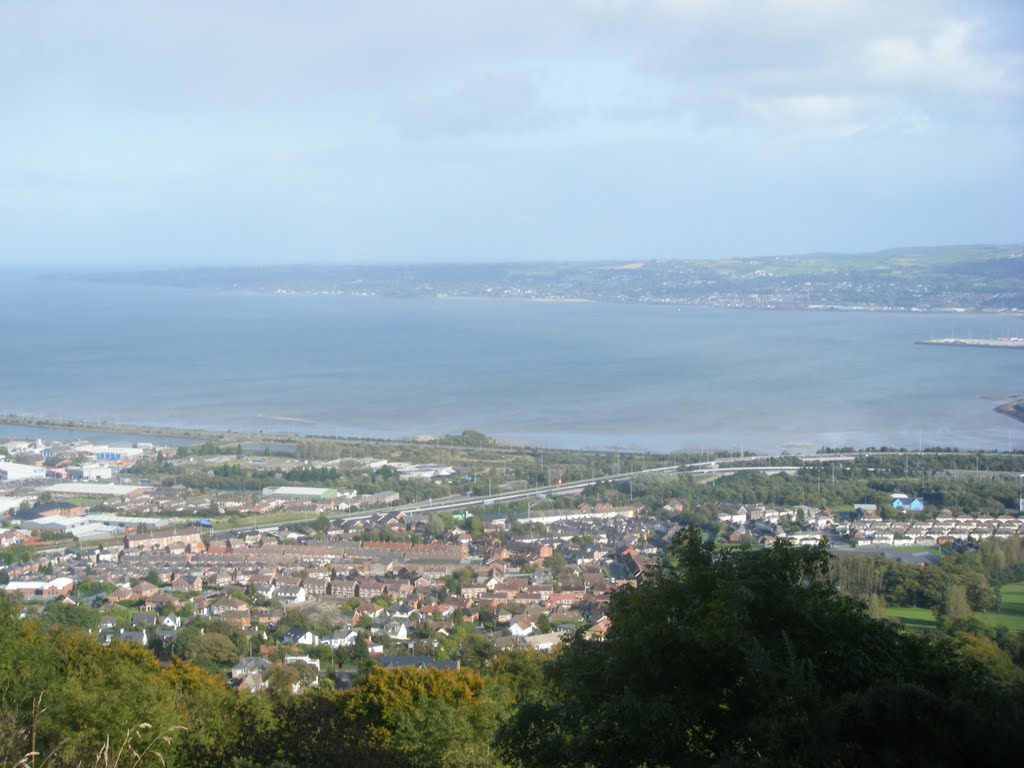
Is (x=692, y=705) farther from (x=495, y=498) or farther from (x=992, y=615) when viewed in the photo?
(x=495, y=498)

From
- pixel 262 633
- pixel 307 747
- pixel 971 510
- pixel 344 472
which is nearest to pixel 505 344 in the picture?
pixel 344 472

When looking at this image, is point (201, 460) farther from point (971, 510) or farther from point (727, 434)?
point (971, 510)

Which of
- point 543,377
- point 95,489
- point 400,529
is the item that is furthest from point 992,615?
point 543,377

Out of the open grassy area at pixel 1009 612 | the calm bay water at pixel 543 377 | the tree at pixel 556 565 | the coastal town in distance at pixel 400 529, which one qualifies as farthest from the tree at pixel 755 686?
the calm bay water at pixel 543 377

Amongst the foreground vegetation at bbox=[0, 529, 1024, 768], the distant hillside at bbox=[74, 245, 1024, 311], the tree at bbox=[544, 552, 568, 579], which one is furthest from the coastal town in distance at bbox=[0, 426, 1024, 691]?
the distant hillside at bbox=[74, 245, 1024, 311]

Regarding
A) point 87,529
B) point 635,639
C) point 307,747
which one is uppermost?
point 635,639

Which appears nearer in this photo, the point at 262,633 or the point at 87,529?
the point at 262,633

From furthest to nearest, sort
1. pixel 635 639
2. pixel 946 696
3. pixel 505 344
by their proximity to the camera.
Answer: pixel 505 344
pixel 635 639
pixel 946 696

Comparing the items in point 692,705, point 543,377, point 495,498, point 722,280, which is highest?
point 692,705
